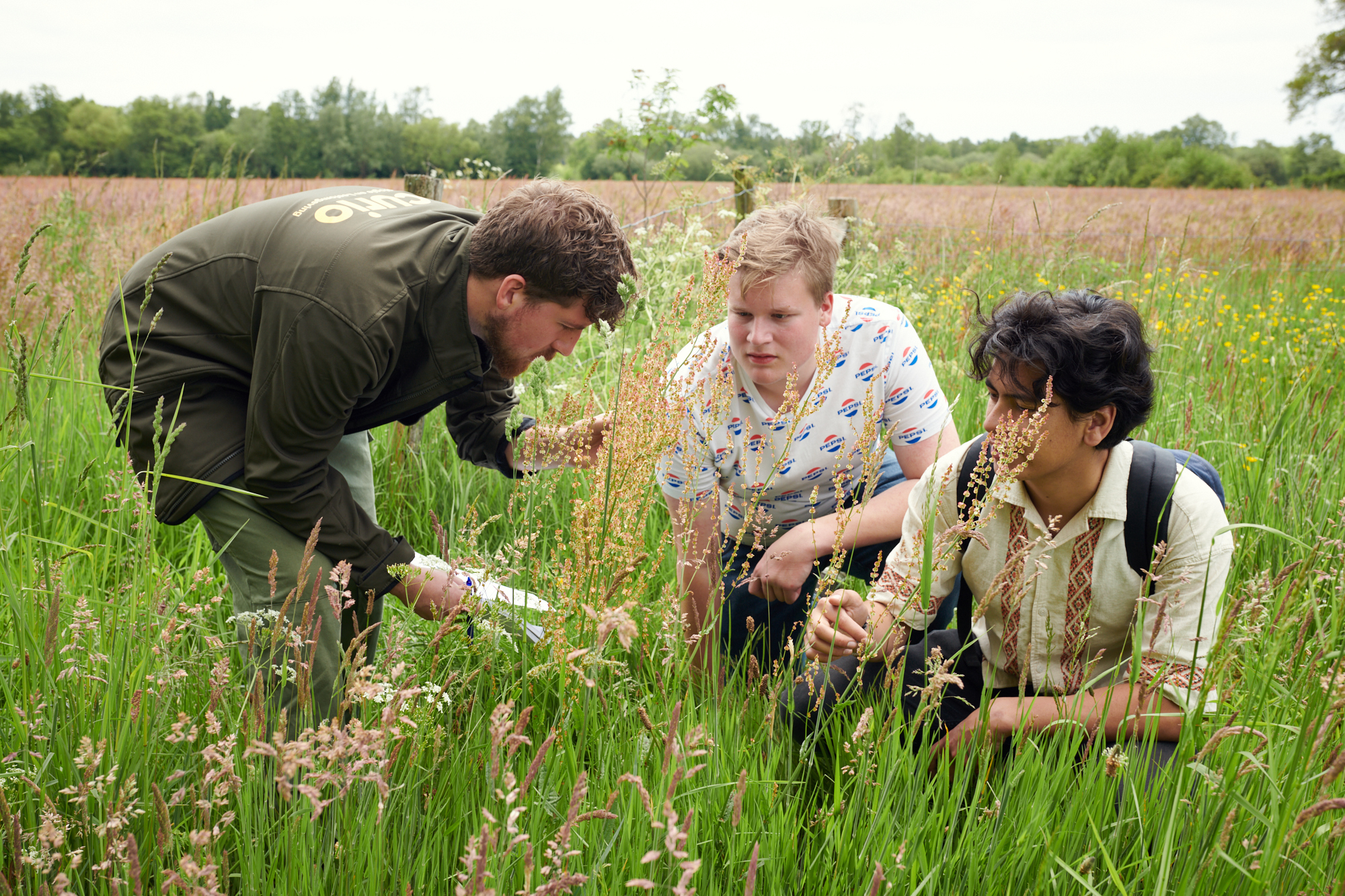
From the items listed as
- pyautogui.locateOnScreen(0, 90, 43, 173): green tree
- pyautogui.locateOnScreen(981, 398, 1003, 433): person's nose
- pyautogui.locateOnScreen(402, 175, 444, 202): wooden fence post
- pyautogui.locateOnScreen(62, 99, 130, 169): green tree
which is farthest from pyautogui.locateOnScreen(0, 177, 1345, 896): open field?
pyautogui.locateOnScreen(0, 90, 43, 173): green tree

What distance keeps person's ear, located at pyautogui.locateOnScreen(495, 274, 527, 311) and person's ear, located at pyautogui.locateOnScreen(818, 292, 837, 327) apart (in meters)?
0.98

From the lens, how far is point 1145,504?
1.85 meters

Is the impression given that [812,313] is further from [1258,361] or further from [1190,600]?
[1258,361]

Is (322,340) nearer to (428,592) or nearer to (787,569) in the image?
(428,592)

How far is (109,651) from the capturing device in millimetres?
1412

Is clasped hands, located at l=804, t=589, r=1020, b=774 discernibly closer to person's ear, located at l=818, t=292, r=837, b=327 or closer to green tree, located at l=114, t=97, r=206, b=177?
person's ear, located at l=818, t=292, r=837, b=327

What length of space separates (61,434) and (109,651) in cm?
208

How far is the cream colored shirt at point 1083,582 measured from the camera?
172cm

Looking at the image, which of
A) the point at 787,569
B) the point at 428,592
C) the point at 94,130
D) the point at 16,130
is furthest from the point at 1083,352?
the point at 16,130

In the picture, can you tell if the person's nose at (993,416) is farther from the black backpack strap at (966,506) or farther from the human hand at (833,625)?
the human hand at (833,625)

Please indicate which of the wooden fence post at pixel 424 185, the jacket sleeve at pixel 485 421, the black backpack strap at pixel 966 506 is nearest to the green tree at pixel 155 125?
the wooden fence post at pixel 424 185

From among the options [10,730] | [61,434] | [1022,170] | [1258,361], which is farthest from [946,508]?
[1022,170]

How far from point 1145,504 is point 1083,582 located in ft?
0.76

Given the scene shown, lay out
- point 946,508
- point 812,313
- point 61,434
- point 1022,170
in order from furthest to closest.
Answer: point 1022,170
point 61,434
point 812,313
point 946,508
